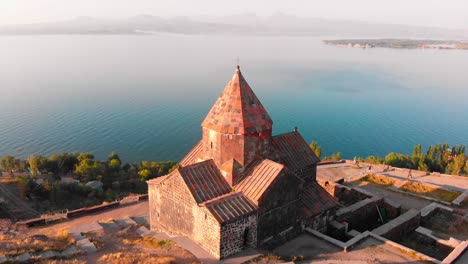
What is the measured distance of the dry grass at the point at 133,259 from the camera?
10.0 metres

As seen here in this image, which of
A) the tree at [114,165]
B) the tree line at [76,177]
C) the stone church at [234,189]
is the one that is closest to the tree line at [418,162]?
the tree line at [76,177]

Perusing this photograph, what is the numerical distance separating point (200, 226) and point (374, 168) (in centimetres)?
1867

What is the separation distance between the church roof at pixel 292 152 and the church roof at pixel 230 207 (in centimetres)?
265

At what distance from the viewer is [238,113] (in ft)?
39.1

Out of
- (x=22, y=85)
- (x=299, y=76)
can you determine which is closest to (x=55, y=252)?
(x=22, y=85)

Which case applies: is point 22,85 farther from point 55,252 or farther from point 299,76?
point 55,252

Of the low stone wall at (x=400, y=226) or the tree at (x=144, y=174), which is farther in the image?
the tree at (x=144, y=174)

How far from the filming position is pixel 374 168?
86.1ft

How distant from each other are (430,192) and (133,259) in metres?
16.6


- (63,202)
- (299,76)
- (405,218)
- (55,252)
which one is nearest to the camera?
(55,252)

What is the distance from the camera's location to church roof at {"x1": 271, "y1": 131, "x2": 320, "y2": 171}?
1377cm

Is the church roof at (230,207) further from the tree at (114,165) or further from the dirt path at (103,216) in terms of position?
the tree at (114,165)

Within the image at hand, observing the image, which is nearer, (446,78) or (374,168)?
(374,168)

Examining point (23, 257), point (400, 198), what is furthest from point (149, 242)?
point (400, 198)
